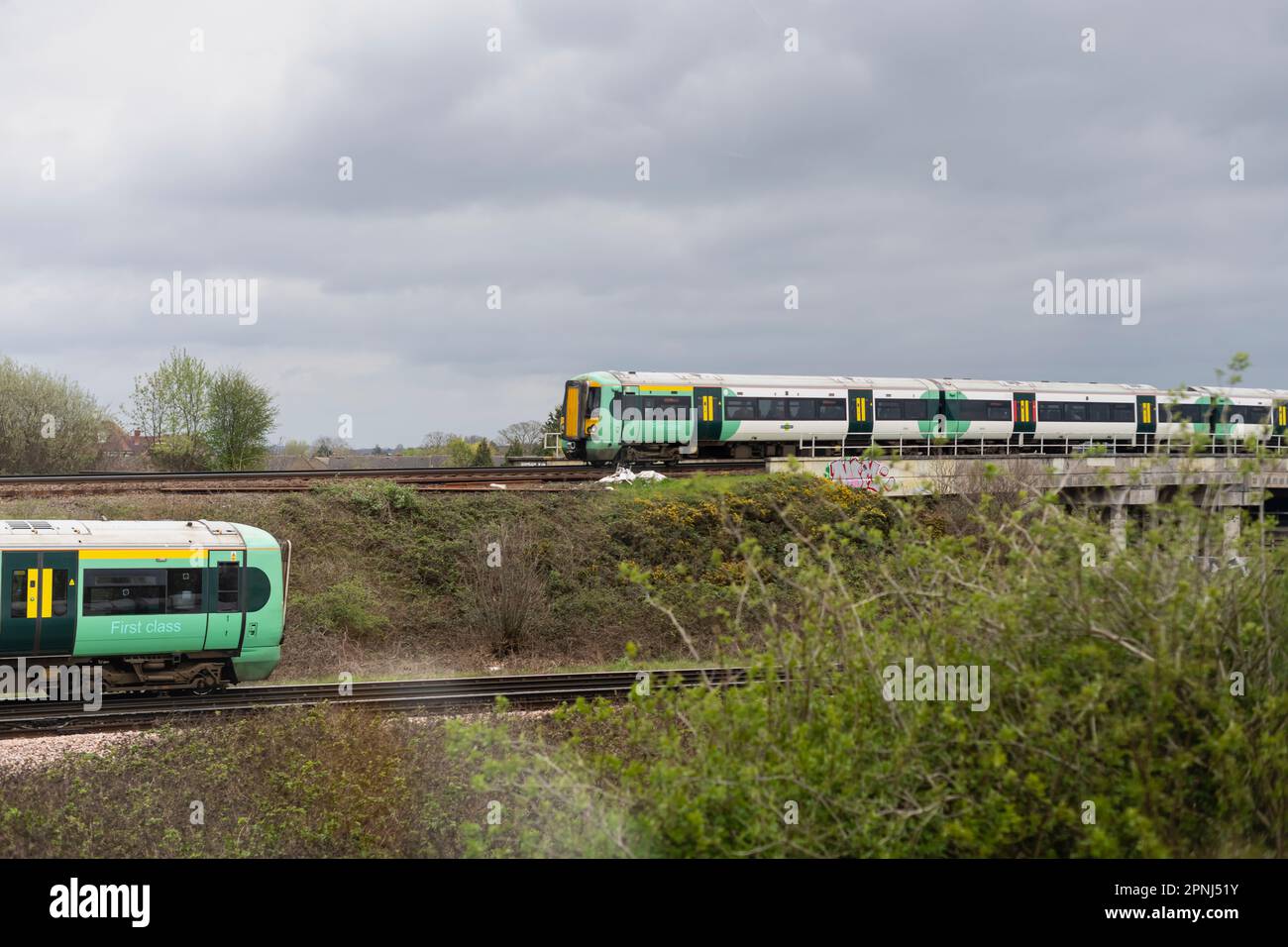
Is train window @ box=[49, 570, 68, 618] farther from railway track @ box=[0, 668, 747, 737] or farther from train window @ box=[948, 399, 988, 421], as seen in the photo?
train window @ box=[948, 399, 988, 421]

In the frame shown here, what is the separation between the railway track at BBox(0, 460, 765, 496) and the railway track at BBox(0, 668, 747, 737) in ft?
33.3

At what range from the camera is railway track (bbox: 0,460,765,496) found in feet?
80.5

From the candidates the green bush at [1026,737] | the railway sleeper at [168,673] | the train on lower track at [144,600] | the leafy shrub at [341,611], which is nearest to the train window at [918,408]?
the leafy shrub at [341,611]

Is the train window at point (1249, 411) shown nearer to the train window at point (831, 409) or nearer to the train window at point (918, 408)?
the train window at point (918, 408)

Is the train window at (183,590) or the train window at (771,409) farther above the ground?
the train window at (771,409)

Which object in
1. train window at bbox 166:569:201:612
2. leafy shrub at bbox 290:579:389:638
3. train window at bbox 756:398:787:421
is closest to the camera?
train window at bbox 166:569:201:612

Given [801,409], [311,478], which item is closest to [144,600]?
[311,478]

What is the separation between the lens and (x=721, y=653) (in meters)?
8.35

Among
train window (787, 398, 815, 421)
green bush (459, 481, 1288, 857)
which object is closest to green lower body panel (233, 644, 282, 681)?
green bush (459, 481, 1288, 857)

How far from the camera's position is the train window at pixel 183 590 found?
1548cm

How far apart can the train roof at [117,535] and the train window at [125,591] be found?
1.36 feet

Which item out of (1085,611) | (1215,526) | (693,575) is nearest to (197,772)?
(1085,611)

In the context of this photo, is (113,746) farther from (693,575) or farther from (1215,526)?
(693,575)
